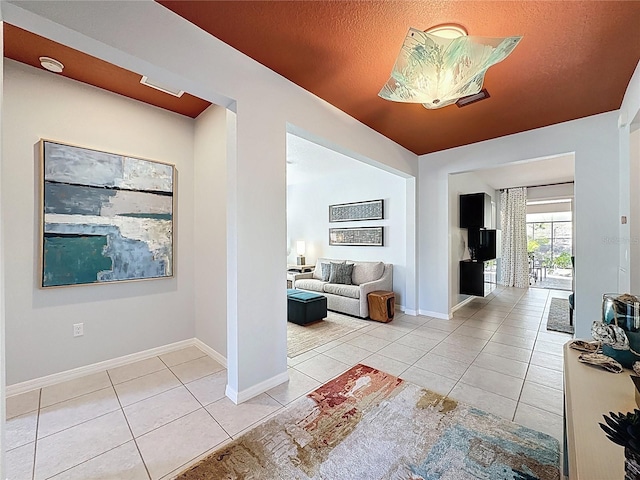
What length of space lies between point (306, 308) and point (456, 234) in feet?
9.73

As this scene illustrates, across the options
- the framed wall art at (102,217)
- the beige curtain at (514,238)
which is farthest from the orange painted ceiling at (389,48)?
the beige curtain at (514,238)

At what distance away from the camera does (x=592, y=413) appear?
2.81 ft

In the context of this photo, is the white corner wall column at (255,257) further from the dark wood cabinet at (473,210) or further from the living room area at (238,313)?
the dark wood cabinet at (473,210)

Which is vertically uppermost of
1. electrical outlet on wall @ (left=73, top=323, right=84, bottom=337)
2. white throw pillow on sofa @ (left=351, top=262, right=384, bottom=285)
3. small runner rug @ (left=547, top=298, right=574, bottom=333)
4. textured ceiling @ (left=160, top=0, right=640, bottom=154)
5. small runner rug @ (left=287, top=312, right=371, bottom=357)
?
textured ceiling @ (left=160, top=0, right=640, bottom=154)

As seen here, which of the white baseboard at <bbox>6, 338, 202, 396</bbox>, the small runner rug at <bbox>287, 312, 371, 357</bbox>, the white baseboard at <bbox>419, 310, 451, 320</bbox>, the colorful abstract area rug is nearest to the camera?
the colorful abstract area rug

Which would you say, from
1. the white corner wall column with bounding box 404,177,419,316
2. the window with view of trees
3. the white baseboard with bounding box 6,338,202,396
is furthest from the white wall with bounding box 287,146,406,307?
the window with view of trees

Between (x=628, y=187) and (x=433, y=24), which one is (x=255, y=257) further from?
(x=628, y=187)

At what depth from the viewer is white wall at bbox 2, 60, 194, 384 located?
2100 millimetres

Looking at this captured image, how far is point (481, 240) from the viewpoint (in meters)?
5.15

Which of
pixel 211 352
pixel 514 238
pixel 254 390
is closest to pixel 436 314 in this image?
pixel 254 390

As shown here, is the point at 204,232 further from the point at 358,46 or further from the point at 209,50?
the point at 358,46

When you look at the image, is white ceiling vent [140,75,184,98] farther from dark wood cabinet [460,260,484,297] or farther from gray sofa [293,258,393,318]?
dark wood cabinet [460,260,484,297]

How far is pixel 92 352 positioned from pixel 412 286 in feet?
13.6

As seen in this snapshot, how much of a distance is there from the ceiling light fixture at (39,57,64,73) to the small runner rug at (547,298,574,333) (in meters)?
6.10
